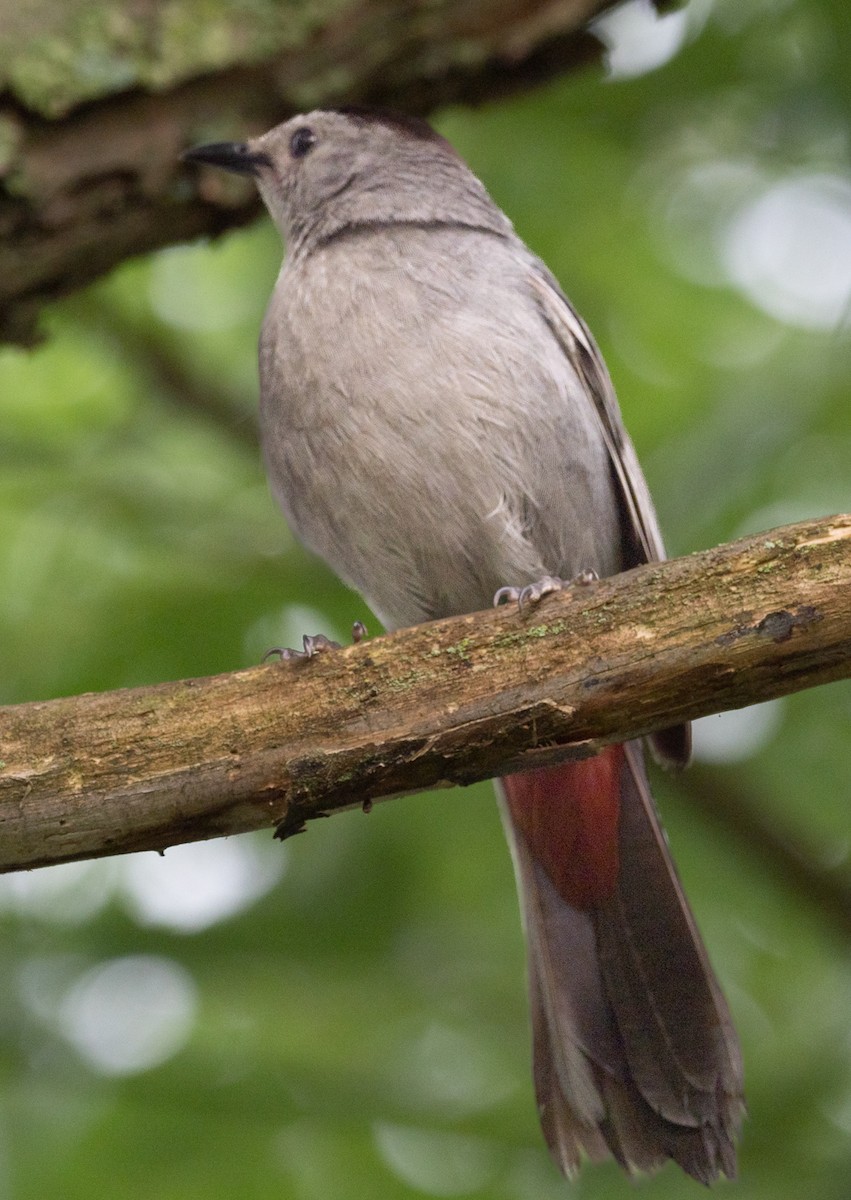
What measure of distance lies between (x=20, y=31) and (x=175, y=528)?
66.5 inches

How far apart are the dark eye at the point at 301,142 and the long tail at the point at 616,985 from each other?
2410 mm

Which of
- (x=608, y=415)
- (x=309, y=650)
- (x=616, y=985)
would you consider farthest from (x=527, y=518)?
(x=616, y=985)

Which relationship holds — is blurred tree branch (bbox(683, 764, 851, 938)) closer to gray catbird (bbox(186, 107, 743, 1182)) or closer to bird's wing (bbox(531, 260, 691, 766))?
gray catbird (bbox(186, 107, 743, 1182))

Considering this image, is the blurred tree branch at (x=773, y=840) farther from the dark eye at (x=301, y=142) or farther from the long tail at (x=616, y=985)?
the dark eye at (x=301, y=142)

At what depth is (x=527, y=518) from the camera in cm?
445

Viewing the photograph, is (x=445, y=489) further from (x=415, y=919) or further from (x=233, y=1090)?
(x=233, y=1090)

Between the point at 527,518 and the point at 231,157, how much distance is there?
1.56m

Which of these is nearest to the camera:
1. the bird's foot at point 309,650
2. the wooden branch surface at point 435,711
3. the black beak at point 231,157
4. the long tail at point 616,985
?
the wooden branch surface at point 435,711

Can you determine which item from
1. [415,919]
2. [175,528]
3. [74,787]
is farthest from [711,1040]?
[175,528]

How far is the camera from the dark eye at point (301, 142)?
17.0 feet

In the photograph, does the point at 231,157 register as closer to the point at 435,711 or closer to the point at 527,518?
the point at 527,518

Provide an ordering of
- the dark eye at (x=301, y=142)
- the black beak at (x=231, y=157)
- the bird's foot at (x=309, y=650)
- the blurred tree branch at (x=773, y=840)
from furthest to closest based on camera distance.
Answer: the dark eye at (x=301, y=142) → the blurred tree branch at (x=773, y=840) → the black beak at (x=231, y=157) → the bird's foot at (x=309, y=650)

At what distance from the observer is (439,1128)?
13.8 ft

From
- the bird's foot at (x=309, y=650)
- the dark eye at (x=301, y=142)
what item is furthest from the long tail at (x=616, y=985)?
the dark eye at (x=301, y=142)
